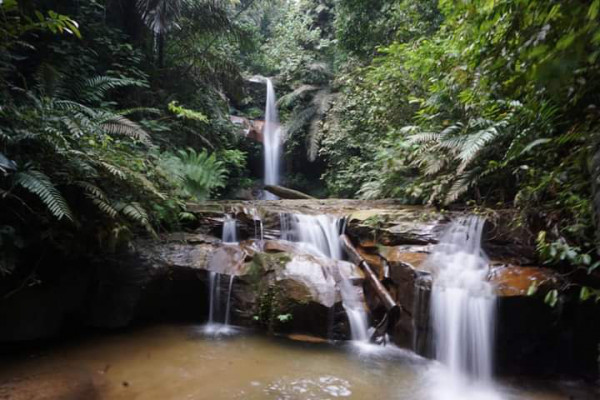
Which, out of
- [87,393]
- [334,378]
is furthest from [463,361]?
[87,393]

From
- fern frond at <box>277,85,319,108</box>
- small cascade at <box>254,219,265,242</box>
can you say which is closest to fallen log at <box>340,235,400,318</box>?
small cascade at <box>254,219,265,242</box>

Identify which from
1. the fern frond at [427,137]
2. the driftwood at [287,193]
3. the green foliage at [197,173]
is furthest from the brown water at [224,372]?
the driftwood at [287,193]

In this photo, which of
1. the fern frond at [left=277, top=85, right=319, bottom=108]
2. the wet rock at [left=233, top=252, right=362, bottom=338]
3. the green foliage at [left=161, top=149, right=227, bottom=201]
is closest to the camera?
the wet rock at [left=233, top=252, right=362, bottom=338]

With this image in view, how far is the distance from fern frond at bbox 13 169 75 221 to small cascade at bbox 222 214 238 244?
8.03 ft

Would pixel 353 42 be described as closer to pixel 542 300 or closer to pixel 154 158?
pixel 154 158

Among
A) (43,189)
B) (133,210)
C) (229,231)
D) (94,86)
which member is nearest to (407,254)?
(229,231)

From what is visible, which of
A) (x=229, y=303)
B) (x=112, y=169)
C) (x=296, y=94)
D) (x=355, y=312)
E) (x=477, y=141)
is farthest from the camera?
(x=296, y=94)

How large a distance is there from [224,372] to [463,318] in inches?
96.4

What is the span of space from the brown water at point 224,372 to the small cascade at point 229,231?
5.55ft

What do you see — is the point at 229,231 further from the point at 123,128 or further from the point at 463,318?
the point at 463,318

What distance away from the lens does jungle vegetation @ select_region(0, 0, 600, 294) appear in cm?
309

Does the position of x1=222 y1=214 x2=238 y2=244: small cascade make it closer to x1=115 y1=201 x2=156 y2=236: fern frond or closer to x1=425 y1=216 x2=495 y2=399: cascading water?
x1=115 y1=201 x2=156 y2=236: fern frond

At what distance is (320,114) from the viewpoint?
35.0 ft

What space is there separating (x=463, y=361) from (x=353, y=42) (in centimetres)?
903
